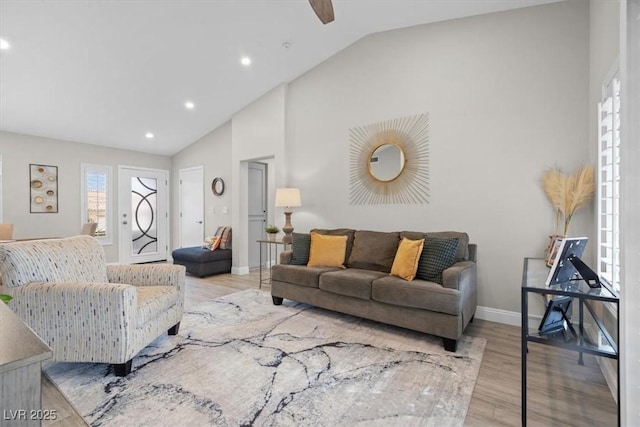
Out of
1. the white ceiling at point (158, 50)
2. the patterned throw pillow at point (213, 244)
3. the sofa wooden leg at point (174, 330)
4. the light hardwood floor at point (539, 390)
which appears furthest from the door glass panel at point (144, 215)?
the light hardwood floor at point (539, 390)

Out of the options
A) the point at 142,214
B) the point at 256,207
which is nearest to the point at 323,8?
the point at 256,207

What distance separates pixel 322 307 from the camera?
3.26 meters

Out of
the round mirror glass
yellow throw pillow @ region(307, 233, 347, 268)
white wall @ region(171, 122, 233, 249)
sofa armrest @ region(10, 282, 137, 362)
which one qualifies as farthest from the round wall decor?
sofa armrest @ region(10, 282, 137, 362)

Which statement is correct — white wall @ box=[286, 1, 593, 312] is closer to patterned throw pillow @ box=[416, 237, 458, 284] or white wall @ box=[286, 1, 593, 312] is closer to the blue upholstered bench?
patterned throw pillow @ box=[416, 237, 458, 284]

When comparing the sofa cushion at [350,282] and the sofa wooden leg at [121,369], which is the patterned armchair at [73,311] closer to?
the sofa wooden leg at [121,369]

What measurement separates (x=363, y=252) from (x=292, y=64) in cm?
275

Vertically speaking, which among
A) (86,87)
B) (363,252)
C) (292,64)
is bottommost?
(363,252)

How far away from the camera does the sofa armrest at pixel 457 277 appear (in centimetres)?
250

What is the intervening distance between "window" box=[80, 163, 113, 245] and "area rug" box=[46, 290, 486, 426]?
13.7 feet

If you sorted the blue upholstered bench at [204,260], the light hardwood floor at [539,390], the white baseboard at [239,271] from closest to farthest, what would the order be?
the light hardwood floor at [539,390] < the blue upholstered bench at [204,260] < the white baseboard at [239,271]

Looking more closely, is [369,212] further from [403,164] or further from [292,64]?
[292,64]

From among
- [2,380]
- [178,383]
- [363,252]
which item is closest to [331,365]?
[178,383]

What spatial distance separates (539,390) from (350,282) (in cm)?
156

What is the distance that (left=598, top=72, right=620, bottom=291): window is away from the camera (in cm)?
193
